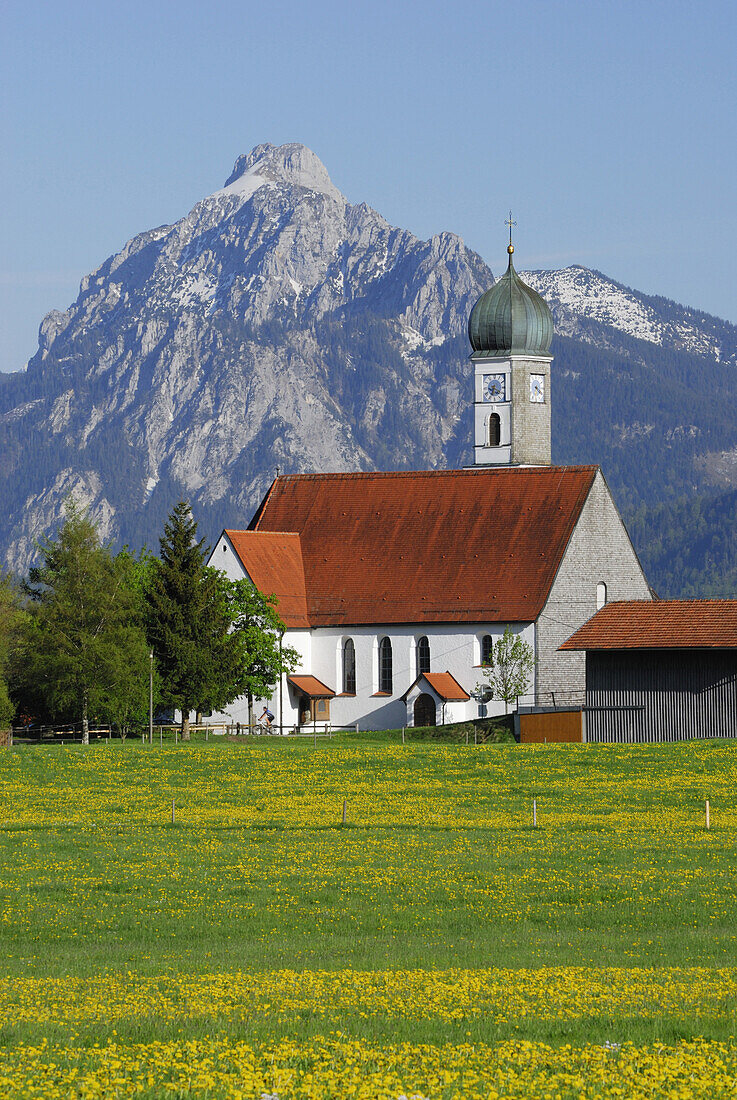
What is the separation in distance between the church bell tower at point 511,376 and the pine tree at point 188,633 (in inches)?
1233

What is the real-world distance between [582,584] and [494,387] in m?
25.4

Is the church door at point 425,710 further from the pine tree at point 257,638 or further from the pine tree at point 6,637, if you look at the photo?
the pine tree at point 6,637

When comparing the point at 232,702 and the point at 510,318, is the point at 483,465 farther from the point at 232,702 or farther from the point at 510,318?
the point at 232,702

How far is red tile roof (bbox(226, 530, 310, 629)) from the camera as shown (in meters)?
91.1

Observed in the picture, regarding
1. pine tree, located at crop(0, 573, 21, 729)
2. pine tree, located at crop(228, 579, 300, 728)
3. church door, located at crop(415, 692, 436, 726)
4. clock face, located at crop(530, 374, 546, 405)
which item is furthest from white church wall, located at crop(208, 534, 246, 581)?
clock face, located at crop(530, 374, 546, 405)

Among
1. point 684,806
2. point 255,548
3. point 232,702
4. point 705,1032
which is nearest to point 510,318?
point 255,548

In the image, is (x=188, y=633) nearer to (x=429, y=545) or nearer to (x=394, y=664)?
(x=394, y=664)

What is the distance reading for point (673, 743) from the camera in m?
68.4

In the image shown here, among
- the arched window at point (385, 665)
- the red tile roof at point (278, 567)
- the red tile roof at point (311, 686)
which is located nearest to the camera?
the red tile roof at point (311, 686)

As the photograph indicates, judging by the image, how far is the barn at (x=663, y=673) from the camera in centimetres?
7250

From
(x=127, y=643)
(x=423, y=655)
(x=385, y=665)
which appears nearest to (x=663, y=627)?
(x=423, y=655)

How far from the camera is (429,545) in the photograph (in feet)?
305

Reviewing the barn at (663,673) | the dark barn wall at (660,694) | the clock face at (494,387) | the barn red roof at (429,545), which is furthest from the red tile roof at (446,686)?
the clock face at (494,387)

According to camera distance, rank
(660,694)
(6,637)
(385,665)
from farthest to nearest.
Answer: (385,665)
(6,637)
(660,694)
